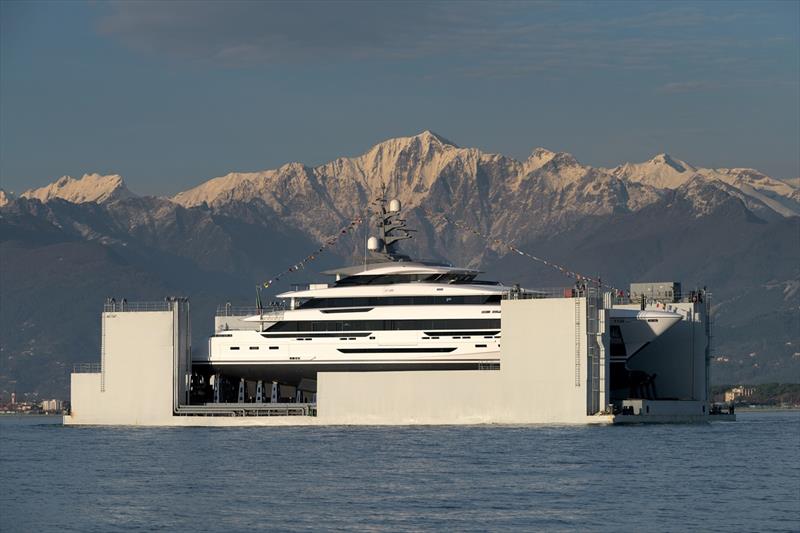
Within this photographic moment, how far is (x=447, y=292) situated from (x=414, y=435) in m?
10.1

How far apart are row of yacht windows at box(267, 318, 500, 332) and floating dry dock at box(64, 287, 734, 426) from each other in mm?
1962

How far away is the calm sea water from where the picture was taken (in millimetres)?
38625

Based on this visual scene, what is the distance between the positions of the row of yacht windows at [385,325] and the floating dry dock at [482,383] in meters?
1.96

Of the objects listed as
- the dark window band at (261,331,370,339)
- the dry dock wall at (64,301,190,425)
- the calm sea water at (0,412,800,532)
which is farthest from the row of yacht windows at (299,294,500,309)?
the dry dock wall at (64,301,190,425)

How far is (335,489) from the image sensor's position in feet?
144

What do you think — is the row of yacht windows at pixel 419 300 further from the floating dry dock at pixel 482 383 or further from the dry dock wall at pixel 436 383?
the dry dock wall at pixel 436 383

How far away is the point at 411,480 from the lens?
1804 inches

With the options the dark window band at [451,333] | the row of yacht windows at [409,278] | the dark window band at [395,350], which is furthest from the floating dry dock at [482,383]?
the row of yacht windows at [409,278]

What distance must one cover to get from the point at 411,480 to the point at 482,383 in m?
20.4

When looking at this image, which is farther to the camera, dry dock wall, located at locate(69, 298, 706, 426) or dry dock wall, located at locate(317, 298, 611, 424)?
dry dock wall, located at locate(69, 298, 706, 426)

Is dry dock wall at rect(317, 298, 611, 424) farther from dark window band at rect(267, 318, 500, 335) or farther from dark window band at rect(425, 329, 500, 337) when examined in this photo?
dark window band at rect(267, 318, 500, 335)

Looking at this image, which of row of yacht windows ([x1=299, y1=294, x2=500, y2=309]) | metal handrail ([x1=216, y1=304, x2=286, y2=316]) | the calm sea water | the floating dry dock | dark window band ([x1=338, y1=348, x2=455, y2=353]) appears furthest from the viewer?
metal handrail ([x1=216, y1=304, x2=286, y2=316])

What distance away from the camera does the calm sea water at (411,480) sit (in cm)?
3862

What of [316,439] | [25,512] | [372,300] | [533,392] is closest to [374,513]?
[25,512]
